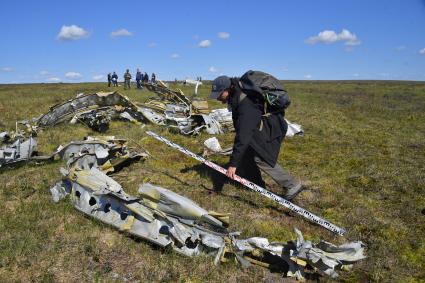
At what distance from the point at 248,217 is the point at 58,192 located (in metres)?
3.21

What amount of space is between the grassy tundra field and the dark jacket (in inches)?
38.9

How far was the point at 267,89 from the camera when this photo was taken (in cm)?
645

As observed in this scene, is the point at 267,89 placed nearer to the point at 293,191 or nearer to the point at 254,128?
the point at 254,128

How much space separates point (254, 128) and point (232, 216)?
1440 mm

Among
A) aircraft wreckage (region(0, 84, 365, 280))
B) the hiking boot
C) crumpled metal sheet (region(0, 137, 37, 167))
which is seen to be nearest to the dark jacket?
the hiking boot

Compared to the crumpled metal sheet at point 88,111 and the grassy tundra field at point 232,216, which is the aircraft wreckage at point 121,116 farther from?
the grassy tundra field at point 232,216

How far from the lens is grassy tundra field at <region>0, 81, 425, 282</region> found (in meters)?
4.77

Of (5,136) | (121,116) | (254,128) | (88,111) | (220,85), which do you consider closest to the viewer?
(254,128)

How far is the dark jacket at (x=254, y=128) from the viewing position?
246 inches

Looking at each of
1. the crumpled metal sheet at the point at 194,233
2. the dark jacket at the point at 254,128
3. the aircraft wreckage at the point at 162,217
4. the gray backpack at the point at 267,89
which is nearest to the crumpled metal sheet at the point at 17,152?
the aircraft wreckage at the point at 162,217

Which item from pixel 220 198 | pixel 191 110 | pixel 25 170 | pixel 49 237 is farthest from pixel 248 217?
pixel 191 110

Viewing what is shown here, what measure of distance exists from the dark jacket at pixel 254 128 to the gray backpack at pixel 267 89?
10cm

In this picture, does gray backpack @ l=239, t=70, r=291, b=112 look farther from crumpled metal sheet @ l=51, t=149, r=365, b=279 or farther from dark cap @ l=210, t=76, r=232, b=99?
crumpled metal sheet @ l=51, t=149, r=365, b=279

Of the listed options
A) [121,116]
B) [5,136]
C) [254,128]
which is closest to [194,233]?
[254,128]
